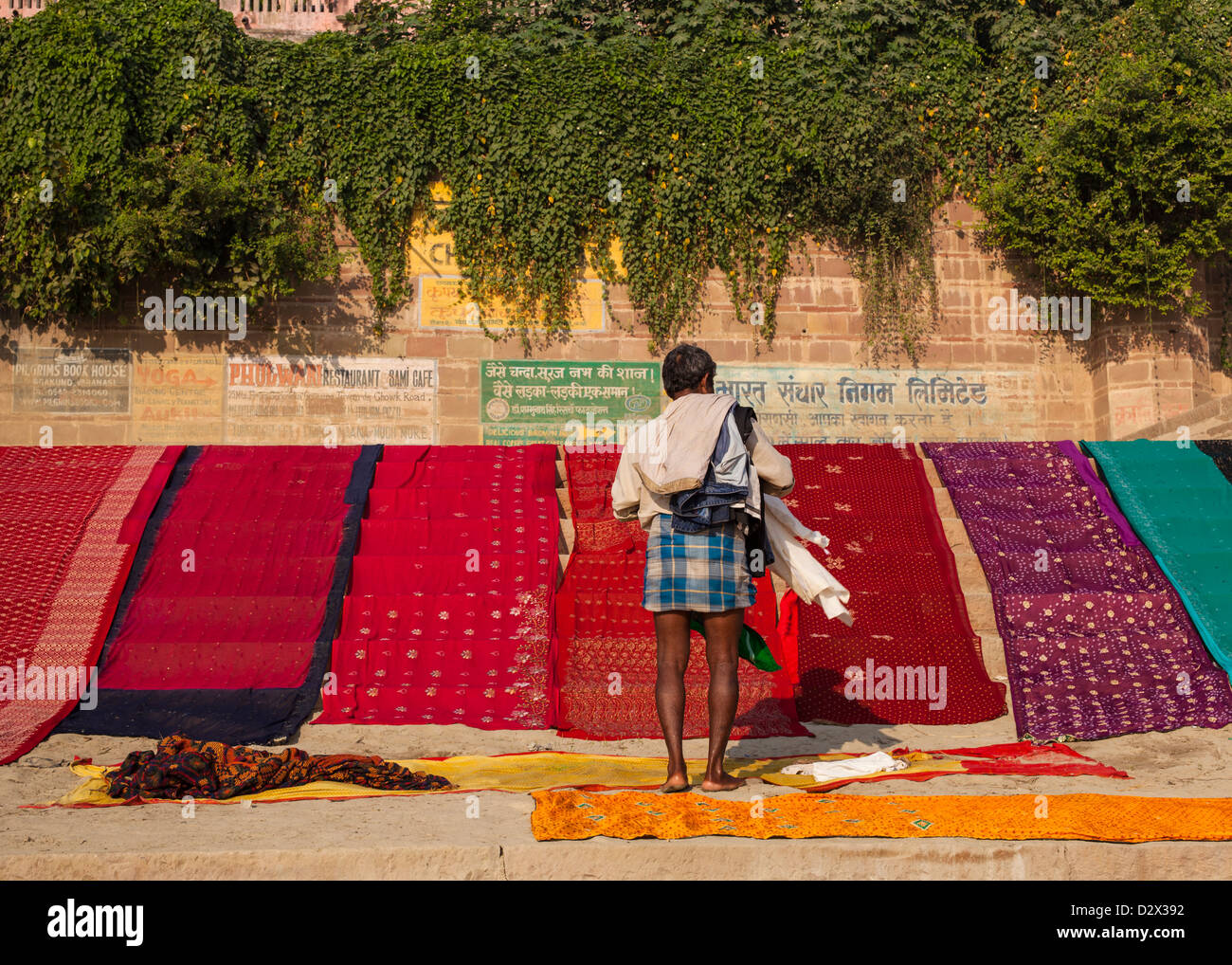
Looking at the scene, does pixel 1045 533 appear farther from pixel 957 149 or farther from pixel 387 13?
pixel 387 13

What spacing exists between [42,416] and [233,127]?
326 centimetres

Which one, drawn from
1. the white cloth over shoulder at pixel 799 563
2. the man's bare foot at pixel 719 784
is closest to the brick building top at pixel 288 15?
the white cloth over shoulder at pixel 799 563

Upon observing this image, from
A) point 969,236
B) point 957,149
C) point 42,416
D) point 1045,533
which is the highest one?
point 957,149

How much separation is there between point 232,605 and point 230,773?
252cm

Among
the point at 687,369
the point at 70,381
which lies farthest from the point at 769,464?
the point at 70,381

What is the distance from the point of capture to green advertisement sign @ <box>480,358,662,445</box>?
11.1m

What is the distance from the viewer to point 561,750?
5355 mm

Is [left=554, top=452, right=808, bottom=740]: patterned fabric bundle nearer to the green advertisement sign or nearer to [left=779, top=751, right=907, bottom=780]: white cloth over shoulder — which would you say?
[left=779, top=751, right=907, bottom=780]: white cloth over shoulder

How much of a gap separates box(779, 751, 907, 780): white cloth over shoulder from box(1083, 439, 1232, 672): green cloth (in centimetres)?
250

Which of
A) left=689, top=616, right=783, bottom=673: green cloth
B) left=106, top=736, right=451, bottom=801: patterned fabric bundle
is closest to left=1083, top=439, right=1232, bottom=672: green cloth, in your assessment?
left=689, top=616, right=783, bottom=673: green cloth

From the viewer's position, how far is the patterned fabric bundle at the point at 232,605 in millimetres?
Answer: 5773

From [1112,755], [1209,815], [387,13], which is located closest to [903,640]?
[1112,755]

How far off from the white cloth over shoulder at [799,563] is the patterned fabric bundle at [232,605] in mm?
2632

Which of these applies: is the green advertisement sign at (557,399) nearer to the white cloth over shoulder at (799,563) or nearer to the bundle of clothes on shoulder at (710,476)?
the white cloth over shoulder at (799,563)
